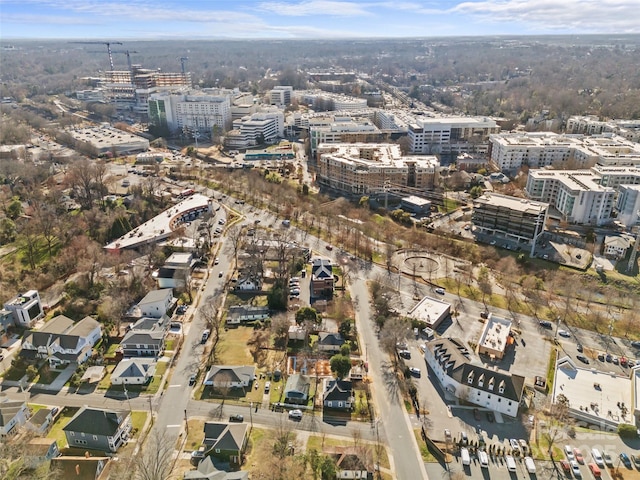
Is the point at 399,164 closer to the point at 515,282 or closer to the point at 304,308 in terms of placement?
the point at 515,282

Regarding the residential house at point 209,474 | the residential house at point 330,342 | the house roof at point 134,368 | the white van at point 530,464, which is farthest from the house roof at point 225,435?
the white van at point 530,464

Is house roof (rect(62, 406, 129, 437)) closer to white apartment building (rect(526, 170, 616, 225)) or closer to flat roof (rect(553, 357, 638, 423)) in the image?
flat roof (rect(553, 357, 638, 423))

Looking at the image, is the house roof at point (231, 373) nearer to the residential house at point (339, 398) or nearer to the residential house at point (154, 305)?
the residential house at point (339, 398)

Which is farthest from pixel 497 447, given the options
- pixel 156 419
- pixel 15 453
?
pixel 15 453

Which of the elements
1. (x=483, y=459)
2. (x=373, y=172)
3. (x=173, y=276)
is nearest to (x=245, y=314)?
(x=173, y=276)

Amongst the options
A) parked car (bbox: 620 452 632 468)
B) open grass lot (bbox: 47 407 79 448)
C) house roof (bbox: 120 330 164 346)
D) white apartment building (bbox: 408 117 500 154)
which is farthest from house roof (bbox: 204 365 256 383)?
white apartment building (bbox: 408 117 500 154)

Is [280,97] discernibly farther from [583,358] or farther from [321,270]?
[583,358]
